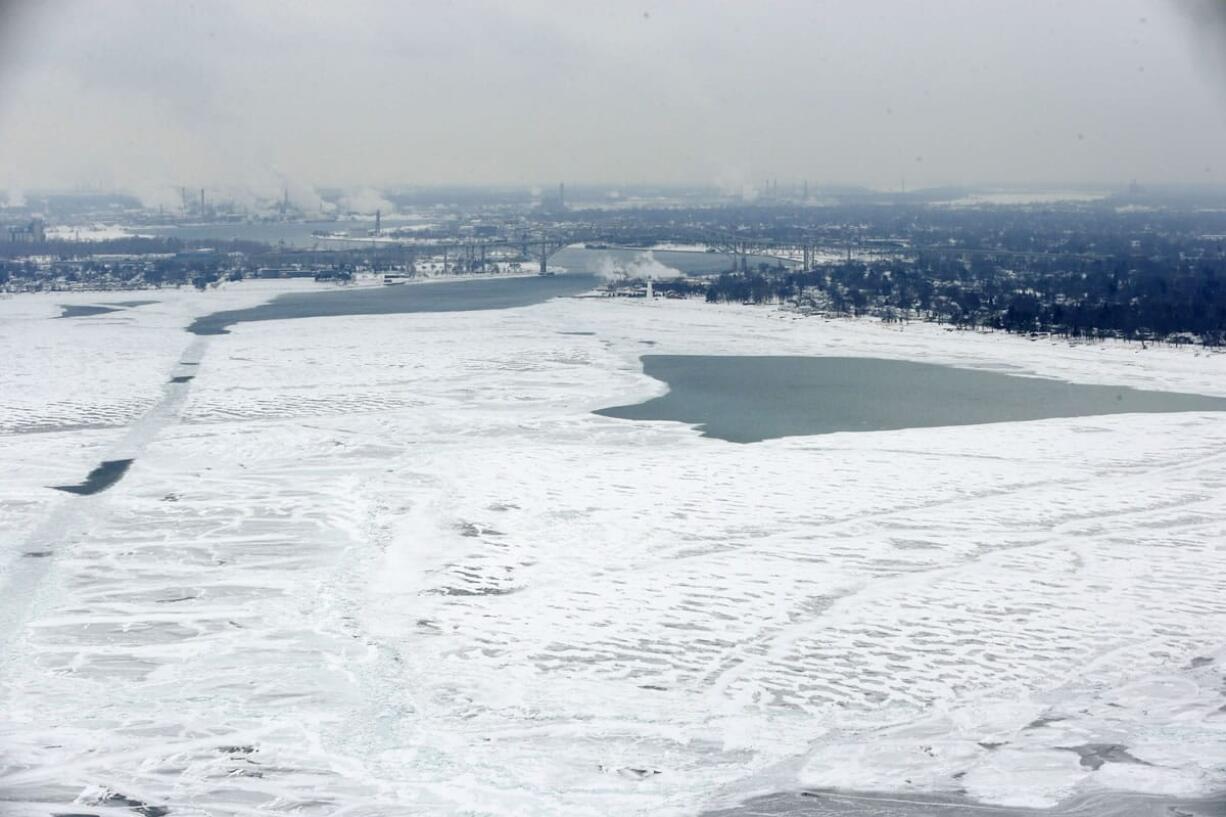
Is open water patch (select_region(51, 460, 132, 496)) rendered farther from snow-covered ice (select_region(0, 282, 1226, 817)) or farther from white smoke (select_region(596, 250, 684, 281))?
white smoke (select_region(596, 250, 684, 281))

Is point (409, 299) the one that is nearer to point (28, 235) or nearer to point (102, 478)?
point (102, 478)

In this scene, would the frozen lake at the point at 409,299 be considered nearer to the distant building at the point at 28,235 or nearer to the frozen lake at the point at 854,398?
the frozen lake at the point at 854,398

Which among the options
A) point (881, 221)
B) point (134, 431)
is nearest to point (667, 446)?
point (134, 431)

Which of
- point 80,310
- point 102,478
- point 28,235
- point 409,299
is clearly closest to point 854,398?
point 102,478

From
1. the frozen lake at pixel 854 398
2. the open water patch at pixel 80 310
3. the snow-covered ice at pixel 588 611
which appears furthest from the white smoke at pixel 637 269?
the snow-covered ice at pixel 588 611

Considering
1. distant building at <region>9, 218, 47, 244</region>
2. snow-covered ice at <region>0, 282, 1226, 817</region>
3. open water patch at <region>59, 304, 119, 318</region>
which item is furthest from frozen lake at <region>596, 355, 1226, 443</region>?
distant building at <region>9, 218, 47, 244</region>
